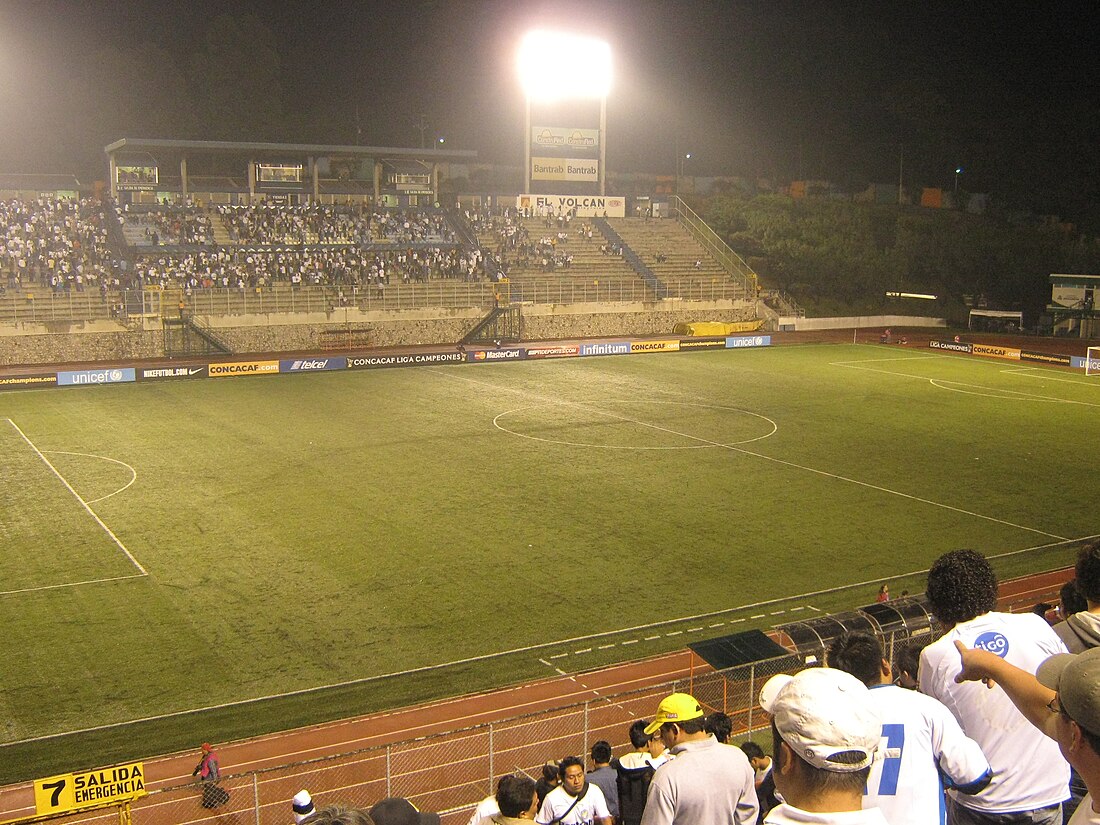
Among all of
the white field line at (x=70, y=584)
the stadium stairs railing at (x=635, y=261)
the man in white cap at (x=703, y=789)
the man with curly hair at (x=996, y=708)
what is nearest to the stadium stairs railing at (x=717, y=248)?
the stadium stairs railing at (x=635, y=261)

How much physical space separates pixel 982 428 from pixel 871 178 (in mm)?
68620

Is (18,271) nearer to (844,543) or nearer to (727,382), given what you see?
(727,382)

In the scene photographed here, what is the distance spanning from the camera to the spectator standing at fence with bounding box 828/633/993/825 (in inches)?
156

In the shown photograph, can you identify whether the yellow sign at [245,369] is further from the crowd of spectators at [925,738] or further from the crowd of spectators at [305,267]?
the crowd of spectators at [925,738]

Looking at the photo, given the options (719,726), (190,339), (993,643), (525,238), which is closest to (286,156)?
(525,238)

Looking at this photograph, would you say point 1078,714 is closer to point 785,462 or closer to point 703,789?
point 703,789

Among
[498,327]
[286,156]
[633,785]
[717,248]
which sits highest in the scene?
[286,156]

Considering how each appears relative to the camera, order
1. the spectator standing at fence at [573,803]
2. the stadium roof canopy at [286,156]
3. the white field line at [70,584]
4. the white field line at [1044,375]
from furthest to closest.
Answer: the stadium roof canopy at [286,156]
the white field line at [1044,375]
the white field line at [70,584]
the spectator standing at fence at [573,803]

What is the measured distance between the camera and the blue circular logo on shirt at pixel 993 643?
467cm

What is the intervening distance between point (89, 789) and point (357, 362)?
1373 inches

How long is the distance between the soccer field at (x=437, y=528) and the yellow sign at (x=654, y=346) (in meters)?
12.1

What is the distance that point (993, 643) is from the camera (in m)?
4.70

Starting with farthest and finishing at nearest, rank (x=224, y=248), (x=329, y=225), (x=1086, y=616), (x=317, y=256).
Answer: (x=329, y=225) < (x=317, y=256) < (x=224, y=248) < (x=1086, y=616)

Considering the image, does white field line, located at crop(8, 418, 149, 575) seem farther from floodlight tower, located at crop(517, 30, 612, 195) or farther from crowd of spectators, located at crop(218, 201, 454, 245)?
floodlight tower, located at crop(517, 30, 612, 195)
